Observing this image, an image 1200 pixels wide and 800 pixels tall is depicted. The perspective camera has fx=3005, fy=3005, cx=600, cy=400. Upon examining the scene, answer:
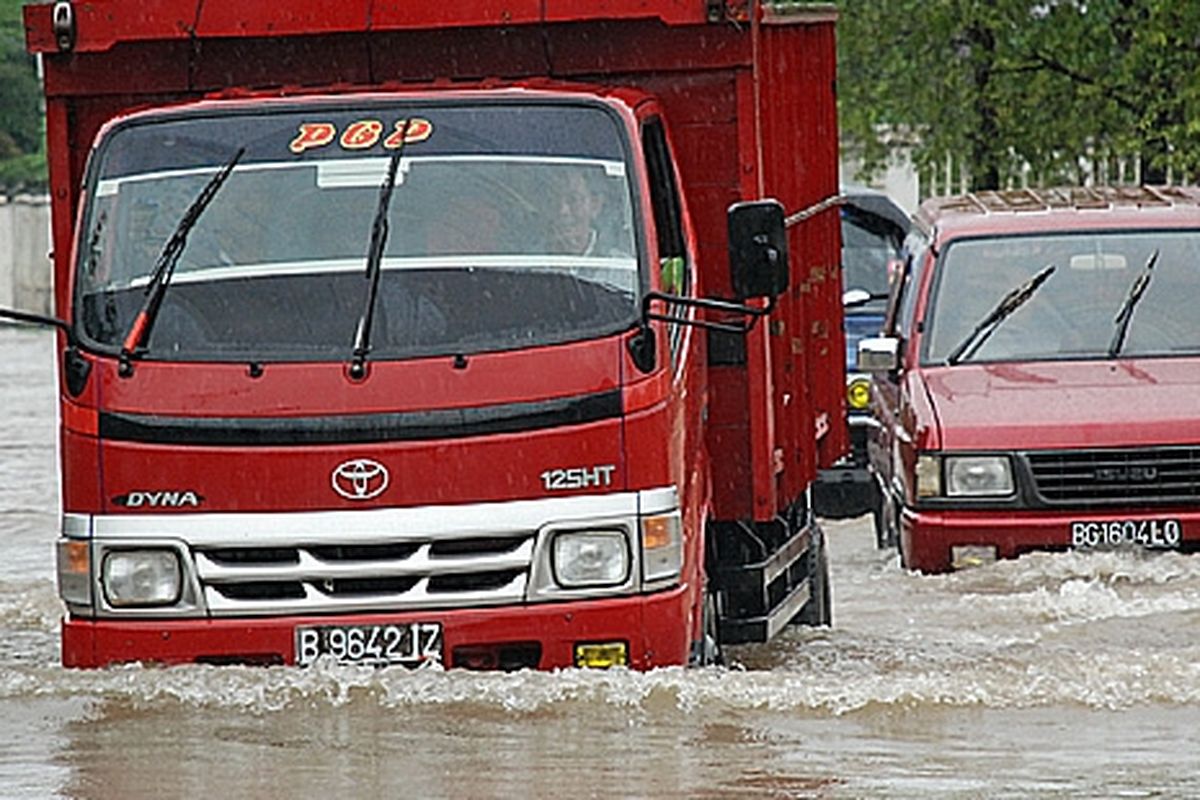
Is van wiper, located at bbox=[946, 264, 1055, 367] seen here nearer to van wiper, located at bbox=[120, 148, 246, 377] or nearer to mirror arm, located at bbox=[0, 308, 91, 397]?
van wiper, located at bbox=[120, 148, 246, 377]

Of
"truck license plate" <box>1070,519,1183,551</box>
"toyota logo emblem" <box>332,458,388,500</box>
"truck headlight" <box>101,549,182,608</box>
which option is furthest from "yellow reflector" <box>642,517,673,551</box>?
"truck license plate" <box>1070,519,1183,551</box>

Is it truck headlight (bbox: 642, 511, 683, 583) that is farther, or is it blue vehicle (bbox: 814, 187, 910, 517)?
blue vehicle (bbox: 814, 187, 910, 517)

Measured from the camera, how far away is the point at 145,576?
862cm

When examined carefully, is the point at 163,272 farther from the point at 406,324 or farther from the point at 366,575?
the point at 366,575

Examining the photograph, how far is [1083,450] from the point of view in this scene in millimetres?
12781

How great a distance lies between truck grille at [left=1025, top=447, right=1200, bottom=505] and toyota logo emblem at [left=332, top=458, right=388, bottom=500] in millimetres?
4972

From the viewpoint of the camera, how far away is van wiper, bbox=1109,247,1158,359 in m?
13.6

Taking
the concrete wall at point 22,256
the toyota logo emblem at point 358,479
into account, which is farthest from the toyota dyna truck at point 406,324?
the concrete wall at point 22,256

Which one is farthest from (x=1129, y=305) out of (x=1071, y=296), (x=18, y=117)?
(x=18, y=117)

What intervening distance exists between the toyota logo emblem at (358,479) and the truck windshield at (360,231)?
330 millimetres

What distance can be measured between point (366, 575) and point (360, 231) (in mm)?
1108

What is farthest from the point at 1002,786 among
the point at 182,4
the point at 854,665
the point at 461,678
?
the point at 182,4

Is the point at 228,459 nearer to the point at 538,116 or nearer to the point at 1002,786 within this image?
the point at 538,116

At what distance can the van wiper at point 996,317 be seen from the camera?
13766 millimetres
